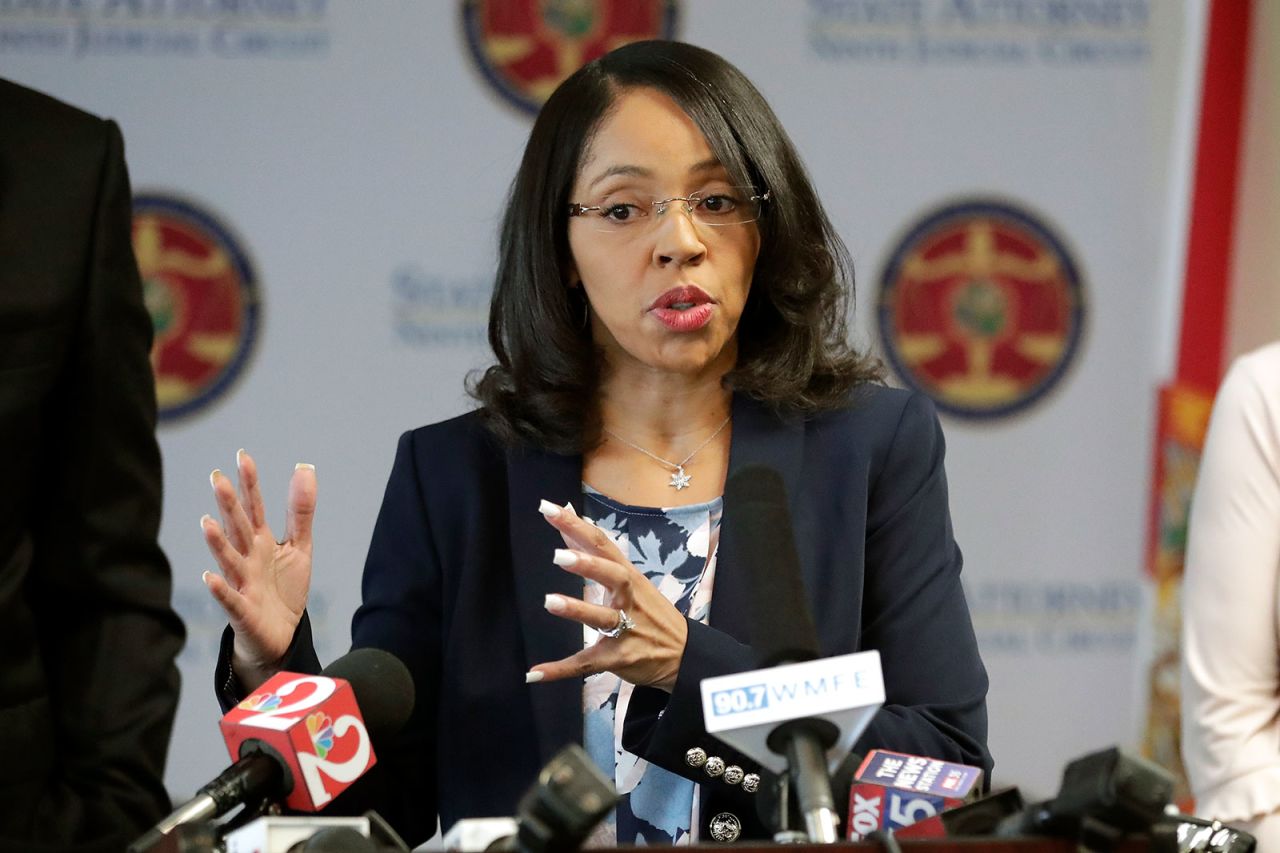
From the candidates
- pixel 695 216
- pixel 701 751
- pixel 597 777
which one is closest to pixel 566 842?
pixel 597 777

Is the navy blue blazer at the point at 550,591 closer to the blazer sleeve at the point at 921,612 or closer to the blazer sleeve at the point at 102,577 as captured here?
the blazer sleeve at the point at 921,612

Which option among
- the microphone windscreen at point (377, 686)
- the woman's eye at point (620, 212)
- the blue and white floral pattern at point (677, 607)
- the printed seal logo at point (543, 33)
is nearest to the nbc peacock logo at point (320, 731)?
the microphone windscreen at point (377, 686)

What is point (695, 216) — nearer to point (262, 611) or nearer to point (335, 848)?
point (262, 611)

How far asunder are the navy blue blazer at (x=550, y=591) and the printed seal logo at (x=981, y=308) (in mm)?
1616

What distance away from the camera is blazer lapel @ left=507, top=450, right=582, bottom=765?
2.17m

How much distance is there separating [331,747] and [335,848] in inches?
10.4

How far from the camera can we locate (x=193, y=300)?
392 cm

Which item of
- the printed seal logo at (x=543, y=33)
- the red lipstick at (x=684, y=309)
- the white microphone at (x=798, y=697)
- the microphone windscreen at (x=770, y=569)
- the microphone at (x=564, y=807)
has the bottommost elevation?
the microphone at (x=564, y=807)

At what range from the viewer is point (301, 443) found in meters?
3.86

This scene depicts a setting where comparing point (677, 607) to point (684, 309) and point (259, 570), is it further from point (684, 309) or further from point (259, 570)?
point (259, 570)

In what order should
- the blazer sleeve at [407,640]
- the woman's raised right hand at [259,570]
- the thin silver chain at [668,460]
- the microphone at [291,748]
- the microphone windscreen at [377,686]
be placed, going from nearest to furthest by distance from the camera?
1. the microphone at [291,748]
2. the microphone windscreen at [377,686]
3. the woman's raised right hand at [259,570]
4. the blazer sleeve at [407,640]
5. the thin silver chain at [668,460]

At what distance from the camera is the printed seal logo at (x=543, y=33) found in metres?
3.94

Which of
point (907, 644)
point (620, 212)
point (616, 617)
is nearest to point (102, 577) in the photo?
point (616, 617)

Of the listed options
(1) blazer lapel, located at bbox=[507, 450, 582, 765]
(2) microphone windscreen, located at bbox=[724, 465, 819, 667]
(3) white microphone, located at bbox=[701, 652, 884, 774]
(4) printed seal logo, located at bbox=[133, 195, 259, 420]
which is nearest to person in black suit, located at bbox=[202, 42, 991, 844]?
(1) blazer lapel, located at bbox=[507, 450, 582, 765]
